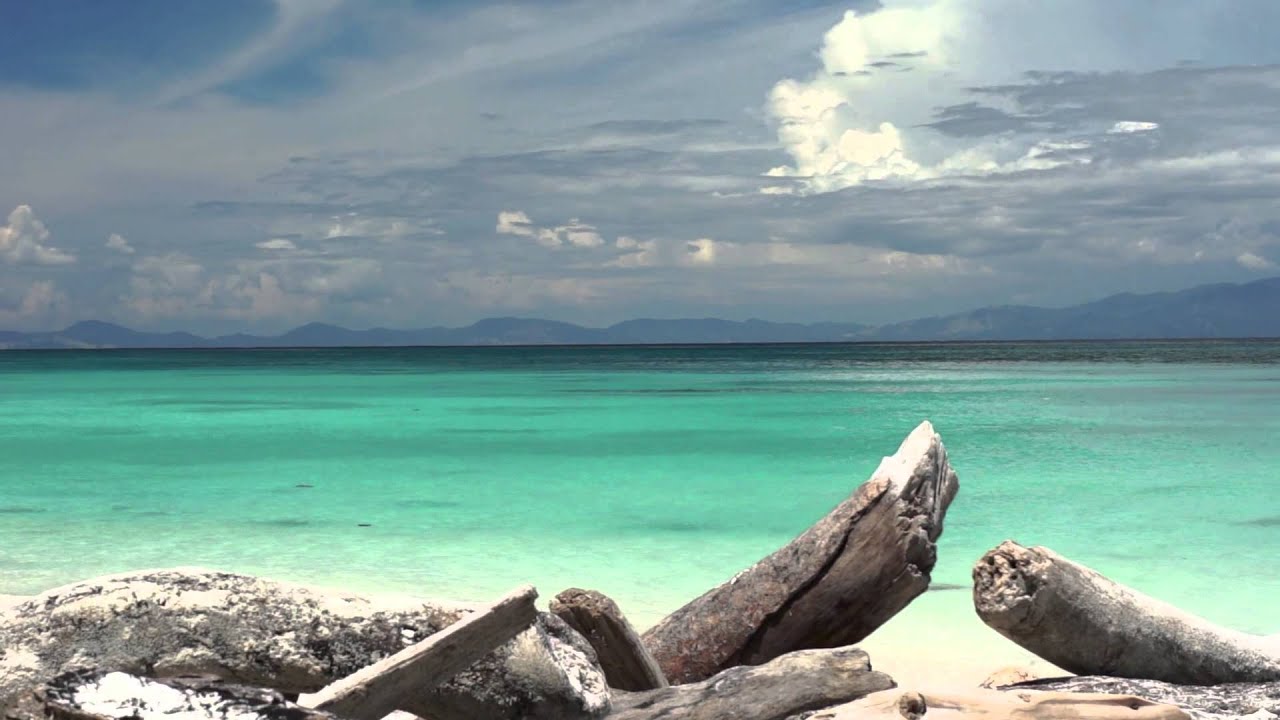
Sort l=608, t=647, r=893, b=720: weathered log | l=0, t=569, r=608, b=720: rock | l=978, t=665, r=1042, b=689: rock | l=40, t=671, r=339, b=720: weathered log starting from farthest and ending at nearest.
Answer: l=978, t=665, r=1042, b=689: rock → l=608, t=647, r=893, b=720: weathered log → l=0, t=569, r=608, b=720: rock → l=40, t=671, r=339, b=720: weathered log

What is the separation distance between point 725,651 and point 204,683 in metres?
2.88

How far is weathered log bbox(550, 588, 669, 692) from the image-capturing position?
174 inches

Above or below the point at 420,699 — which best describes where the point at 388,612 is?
above

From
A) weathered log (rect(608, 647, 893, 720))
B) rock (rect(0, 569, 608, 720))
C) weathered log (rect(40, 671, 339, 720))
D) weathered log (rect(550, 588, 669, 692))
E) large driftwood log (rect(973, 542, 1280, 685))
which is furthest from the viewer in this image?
large driftwood log (rect(973, 542, 1280, 685))

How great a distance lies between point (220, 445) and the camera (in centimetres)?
2625

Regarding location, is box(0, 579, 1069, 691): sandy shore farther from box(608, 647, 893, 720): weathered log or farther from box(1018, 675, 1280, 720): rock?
box(608, 647, 893, 720): weathered log

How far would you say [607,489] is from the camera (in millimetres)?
18266

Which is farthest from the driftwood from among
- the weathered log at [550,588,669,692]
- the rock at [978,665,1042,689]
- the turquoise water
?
the turquoise water

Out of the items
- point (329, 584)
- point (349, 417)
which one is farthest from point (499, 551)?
point (349, 417)

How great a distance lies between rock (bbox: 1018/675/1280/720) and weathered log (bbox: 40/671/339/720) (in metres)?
3.28

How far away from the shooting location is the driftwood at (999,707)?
3.74m

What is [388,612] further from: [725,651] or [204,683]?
[725,651]

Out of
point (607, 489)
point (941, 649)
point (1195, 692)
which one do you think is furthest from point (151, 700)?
point (607, 489)

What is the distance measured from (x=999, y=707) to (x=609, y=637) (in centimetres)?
145
